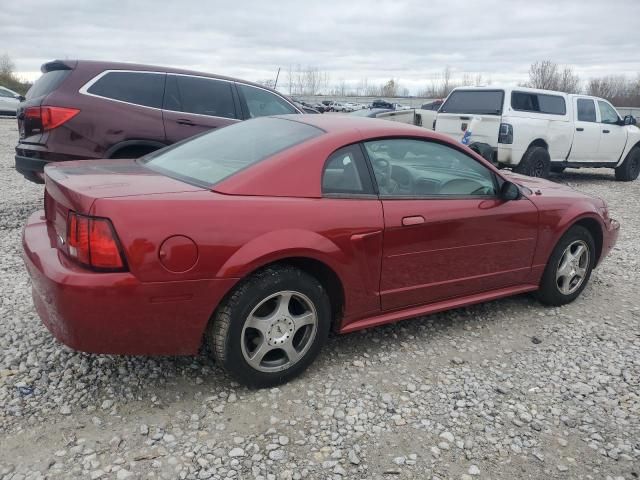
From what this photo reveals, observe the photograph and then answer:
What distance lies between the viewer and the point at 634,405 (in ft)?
9.59

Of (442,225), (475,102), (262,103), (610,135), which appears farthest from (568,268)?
(610,135)

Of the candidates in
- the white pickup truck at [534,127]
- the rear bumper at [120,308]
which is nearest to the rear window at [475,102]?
the white pickup truck at [534,127]

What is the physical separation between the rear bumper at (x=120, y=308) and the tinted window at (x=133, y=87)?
3.26 metres

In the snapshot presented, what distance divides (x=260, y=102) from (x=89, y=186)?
4.20m

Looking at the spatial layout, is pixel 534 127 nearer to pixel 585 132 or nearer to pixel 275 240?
pixel 585 132

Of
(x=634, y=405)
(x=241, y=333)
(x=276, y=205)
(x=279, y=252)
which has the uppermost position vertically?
(x=276, y=205)

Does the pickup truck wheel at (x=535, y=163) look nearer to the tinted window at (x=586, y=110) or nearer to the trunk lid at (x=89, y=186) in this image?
the tinted window at (x=586, y=110)

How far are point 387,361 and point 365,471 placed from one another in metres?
1.01

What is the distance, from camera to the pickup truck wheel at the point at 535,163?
31.0 feet

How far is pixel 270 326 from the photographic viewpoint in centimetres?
277

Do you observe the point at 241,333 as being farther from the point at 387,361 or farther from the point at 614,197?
the point at 614,197

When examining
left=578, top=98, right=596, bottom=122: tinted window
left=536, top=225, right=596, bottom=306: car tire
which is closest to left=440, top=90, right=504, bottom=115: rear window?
left=578, top=98, right=596, bottom=122: tinted window

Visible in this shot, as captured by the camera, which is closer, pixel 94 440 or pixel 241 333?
pixel 94 440

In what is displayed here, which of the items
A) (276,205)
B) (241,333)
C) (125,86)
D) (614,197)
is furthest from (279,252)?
(614,197)
